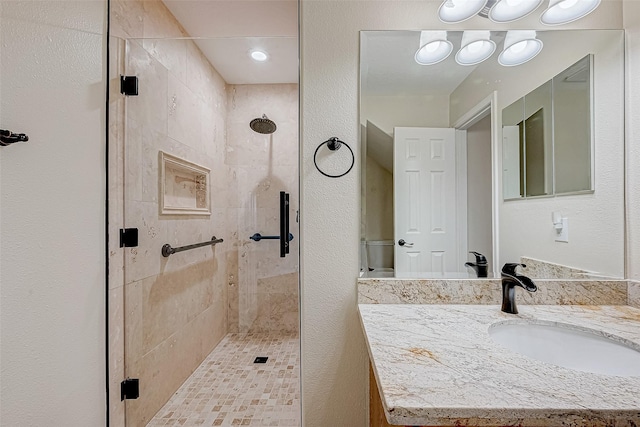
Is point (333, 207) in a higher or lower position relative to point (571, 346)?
higher

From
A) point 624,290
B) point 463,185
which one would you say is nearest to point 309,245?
point 463,185

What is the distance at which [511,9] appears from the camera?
1.10 meters

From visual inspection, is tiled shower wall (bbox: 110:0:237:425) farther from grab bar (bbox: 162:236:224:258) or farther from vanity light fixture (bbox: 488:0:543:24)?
vanity light fixture (bbox: 488:0:543:24)

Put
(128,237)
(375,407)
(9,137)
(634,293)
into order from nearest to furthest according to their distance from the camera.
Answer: (9,137) < (375,407) < (634,293) < (128,237)

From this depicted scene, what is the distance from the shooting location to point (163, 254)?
1.56 meters

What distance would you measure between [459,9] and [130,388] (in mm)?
2099

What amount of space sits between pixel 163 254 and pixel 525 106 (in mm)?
1783

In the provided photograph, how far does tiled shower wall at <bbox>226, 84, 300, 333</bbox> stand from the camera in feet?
5.27

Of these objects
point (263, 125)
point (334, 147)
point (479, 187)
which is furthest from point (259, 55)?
point (479, 187)

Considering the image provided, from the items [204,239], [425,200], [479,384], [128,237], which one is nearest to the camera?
[479,384]

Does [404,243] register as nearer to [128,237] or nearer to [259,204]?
[259,204]

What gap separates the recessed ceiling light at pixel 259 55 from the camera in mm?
1584

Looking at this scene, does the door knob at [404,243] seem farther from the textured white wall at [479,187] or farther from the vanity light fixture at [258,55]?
the vanity light fixture at [258,55]

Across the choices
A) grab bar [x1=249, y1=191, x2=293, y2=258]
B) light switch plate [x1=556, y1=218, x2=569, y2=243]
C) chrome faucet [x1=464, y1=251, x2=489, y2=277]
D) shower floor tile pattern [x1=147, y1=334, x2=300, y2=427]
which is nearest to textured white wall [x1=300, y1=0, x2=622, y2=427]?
shower floor tile pattern [x1=147, y1=334, x2=300, y2=427]
